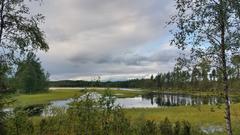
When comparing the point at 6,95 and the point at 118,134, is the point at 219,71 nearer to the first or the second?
the point at 118,134

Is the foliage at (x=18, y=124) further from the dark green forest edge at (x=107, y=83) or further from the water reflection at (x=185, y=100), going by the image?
the water reflection at (x=185, y=100)

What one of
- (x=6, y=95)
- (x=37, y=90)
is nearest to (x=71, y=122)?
(x=6, y=95)

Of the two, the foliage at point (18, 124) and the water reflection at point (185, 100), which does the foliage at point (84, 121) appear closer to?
the foliage at point (18, 124)

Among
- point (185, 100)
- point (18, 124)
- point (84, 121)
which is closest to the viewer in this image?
point (18, 124)

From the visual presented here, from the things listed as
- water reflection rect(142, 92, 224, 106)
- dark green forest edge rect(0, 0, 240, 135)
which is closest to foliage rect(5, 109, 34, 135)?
dark green forest edge rect(0, 0, 240, 135)

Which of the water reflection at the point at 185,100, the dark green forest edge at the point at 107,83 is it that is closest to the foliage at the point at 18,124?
the dark green forest edge at the point at 107,83

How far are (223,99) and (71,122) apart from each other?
6.75 m

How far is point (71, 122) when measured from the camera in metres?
16.9

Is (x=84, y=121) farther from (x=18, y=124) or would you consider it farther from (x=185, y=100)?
(x=185, y=100)

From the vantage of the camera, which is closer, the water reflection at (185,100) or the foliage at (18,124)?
the water reflection at (185,100)

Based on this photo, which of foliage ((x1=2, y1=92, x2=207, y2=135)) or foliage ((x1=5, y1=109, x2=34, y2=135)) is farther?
foliage ((x1=2, y1=92, x2=207, y2=135))

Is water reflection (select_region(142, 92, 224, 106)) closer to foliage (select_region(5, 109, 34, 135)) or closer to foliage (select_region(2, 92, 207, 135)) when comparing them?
foliage (select_region(2, 92, 207, 135))

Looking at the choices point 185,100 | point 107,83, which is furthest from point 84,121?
point 185,100

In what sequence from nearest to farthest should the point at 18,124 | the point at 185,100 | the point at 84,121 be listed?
the point at 18,124
the point at 84,121
the point at 185,100
